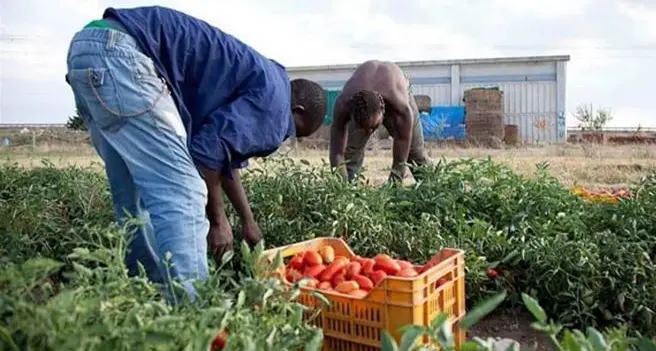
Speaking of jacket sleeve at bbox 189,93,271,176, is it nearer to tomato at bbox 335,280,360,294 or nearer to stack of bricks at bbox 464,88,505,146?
tomato at bbox 335,280,360,294

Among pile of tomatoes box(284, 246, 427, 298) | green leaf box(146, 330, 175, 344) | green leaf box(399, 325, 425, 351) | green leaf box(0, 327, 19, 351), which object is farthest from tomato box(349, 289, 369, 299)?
green leaf box(0, 327, 19, 351)

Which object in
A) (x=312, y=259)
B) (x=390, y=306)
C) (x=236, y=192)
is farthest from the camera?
(x=312, y=259)

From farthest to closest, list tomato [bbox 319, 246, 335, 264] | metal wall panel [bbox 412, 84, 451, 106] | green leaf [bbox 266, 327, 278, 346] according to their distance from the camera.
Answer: metal wall panel [bbox 412, 84, 451, 106], tomato [bbox 319, 246, 335, 264], green leaf [bbox 266, 327, 278, 346]

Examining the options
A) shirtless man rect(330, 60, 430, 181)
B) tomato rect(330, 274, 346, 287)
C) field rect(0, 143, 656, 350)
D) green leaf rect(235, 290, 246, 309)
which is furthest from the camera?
shirtless man rect(330, 60, 430, 181)

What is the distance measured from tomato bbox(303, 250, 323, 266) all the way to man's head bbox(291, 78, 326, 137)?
0.49m

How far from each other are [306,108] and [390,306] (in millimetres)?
946

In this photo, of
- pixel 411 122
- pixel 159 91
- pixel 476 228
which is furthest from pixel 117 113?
pixel 411 122

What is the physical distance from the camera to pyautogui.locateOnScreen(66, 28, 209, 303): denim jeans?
2.36 m

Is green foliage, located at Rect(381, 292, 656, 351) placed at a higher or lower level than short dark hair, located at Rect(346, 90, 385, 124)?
lower

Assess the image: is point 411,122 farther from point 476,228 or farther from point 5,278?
point 5,278

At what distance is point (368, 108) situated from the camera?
187 inches

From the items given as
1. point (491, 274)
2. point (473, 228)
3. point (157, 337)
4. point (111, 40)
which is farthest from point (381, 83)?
point (157, 337)

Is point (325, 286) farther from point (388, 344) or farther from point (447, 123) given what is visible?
point (447, 123)

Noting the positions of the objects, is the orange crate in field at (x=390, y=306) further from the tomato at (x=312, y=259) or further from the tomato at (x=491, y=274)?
the tomato at (x=491, y=274)
